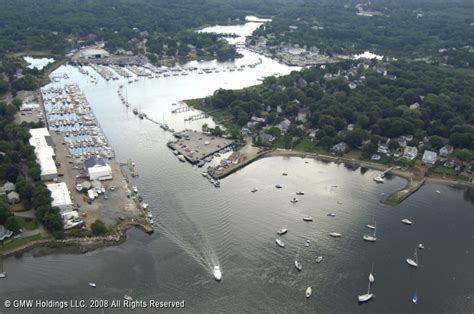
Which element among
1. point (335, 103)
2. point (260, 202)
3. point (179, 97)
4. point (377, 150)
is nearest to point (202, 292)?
Result: point (260, 202)

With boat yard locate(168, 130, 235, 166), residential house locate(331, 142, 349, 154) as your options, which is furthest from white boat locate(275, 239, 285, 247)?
residential house locate(331, 142, 349, 154)

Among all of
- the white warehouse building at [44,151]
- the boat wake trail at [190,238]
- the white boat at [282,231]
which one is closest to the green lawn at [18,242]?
the boat wake trail at [190,238]

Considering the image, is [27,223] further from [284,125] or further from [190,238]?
[284,125]

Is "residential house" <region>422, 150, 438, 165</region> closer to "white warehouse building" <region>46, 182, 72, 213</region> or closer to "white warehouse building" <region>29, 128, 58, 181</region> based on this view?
"white warehouse building" <region>46, 182, 72, 213</region>

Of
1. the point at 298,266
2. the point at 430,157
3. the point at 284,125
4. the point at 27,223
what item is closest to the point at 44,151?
the point at 27,223

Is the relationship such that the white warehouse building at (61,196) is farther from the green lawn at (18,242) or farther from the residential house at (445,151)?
the residential house at (445,151)
